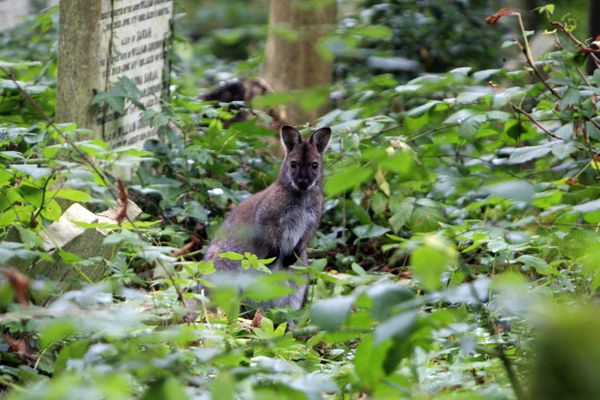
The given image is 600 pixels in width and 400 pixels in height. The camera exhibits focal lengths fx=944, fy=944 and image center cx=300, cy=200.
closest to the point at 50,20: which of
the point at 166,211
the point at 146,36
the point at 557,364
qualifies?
the point at 146,36

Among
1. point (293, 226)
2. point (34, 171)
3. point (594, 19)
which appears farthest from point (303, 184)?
point (34, 171)

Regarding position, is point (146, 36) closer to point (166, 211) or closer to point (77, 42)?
point (77, 42)

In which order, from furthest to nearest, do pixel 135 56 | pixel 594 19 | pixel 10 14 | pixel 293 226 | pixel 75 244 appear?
1. pixel 10 14
2. pixel 594 19
3. pixel 135 56
4. pixel 293 226
5. pixel 75 244

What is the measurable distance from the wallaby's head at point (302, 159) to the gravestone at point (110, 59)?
3.71 feet

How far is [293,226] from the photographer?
691 centimetres

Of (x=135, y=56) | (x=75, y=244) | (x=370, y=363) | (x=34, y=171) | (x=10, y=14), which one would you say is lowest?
(x=10, y=14)

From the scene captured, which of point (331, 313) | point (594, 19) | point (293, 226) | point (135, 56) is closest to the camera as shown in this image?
point (331, 313)

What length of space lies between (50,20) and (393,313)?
22.3 ft

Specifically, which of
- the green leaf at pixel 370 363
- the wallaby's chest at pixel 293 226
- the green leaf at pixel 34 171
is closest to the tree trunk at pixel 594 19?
the wallaby's chest at pixel 293 226

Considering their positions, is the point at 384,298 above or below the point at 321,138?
above

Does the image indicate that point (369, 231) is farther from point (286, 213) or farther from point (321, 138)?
point (321, 138)

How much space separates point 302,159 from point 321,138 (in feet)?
0.69

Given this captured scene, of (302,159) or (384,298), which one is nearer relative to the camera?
(384,298)

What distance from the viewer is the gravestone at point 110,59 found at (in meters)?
6.70
